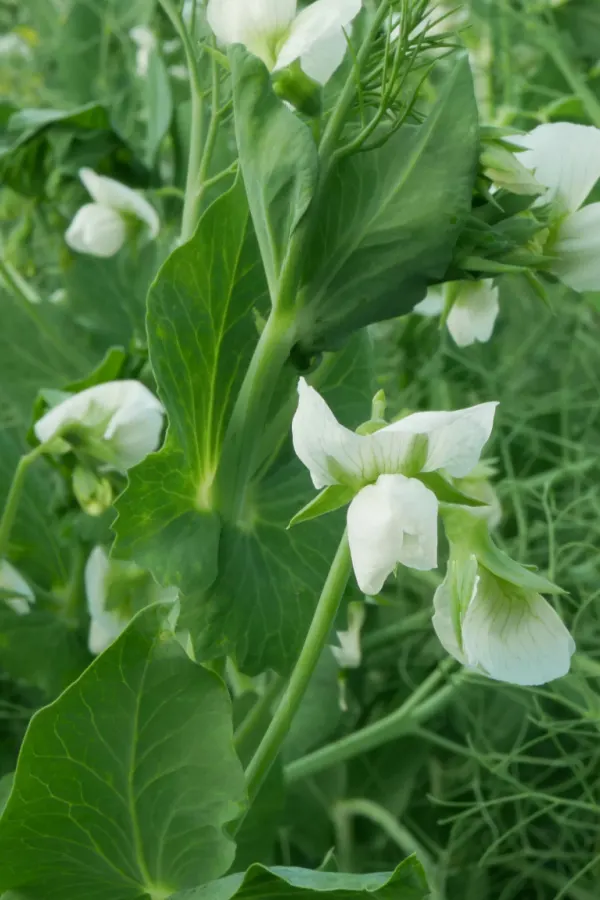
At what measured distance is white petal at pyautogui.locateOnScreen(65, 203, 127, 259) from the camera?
1.92 feet

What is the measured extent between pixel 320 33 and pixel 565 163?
0.11 m

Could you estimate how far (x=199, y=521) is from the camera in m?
0.41

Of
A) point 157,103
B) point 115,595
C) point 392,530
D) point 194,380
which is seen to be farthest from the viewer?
point 157,103

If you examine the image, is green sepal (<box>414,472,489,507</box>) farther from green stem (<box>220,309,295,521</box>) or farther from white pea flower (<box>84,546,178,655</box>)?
white pea flower (<box>84,546,178,655</box>)

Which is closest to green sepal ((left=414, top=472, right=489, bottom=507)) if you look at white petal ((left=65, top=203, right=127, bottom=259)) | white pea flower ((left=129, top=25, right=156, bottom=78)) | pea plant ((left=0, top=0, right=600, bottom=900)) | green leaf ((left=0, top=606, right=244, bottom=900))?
pea plant ((left=0, top=0, right=600, bottom=900))

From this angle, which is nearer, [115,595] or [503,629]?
[503,629]

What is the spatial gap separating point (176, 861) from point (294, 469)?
17 centimetres

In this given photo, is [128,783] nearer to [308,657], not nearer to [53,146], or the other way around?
[308,657]

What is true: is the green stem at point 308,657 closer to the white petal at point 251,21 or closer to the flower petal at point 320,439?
the flower petal at point 320,439

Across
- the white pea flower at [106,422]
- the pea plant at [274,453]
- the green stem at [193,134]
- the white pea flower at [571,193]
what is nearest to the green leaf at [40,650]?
the pea plant at [274,453]

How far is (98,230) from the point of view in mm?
587

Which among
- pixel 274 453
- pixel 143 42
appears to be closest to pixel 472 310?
pixel 274 453

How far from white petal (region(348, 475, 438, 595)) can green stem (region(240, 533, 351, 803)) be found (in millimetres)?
31

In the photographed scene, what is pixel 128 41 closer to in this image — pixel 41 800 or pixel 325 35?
pixel 325 35
